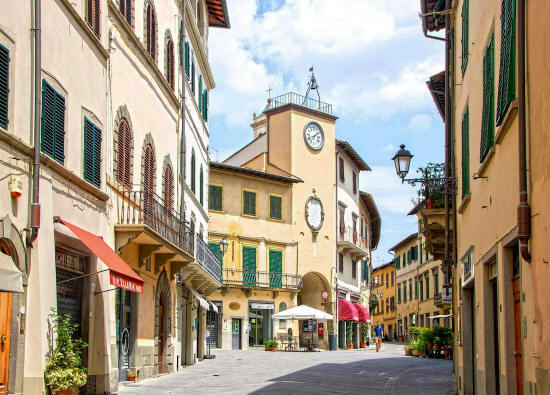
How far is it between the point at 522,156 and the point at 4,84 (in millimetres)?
7170

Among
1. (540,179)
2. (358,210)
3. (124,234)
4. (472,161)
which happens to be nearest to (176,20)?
(124,234)

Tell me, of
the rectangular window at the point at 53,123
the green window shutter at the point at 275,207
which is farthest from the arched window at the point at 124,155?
the green window shutter at the point at 275,207

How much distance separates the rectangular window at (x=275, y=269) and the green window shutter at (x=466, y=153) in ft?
97.7

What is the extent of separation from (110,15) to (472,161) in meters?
8.46

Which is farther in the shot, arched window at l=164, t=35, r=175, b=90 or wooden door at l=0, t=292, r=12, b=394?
arched window at l=164, t=35, r=175, b=90

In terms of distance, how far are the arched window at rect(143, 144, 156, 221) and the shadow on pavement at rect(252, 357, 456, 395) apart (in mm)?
5204

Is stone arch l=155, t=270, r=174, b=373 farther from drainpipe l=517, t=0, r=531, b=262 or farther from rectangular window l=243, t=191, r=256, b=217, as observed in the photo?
rectangular window l=243, t=191, r=256, b=217

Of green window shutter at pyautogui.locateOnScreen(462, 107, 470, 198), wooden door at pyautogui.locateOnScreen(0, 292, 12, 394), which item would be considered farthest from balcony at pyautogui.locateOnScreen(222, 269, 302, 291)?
wooden door at pyautogui.locateOnScreen(0, 292, 12, 394)

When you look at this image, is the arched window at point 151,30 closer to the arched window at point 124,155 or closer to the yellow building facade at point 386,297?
the arched window at point 124,155

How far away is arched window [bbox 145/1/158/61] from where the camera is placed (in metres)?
20.0

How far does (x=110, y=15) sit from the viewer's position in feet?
55.2

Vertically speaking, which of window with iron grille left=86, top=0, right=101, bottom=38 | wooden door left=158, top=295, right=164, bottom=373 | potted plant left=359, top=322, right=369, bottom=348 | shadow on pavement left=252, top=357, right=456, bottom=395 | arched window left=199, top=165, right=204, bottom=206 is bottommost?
potted plant left=359, top=322, right=369, bottom=348

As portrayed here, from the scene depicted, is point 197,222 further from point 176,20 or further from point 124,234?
point 124,234

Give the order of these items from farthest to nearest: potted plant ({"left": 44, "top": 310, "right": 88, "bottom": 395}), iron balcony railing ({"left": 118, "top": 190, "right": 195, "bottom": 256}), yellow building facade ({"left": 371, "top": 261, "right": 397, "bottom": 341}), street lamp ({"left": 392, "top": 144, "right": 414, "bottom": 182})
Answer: yellow building facade ({"left": 371, "top": 261, "right": 397, "bottom": 341}), iron balcony railing ({"left": 118, "top": 190, "right": 195, "bottom": 256}), street lamp ({"left": 392, "top": 144, "right": 414, "bottom": 182}), potted plant ({"left": 44, "top": 310, "right": 88, "bottom": 395})
